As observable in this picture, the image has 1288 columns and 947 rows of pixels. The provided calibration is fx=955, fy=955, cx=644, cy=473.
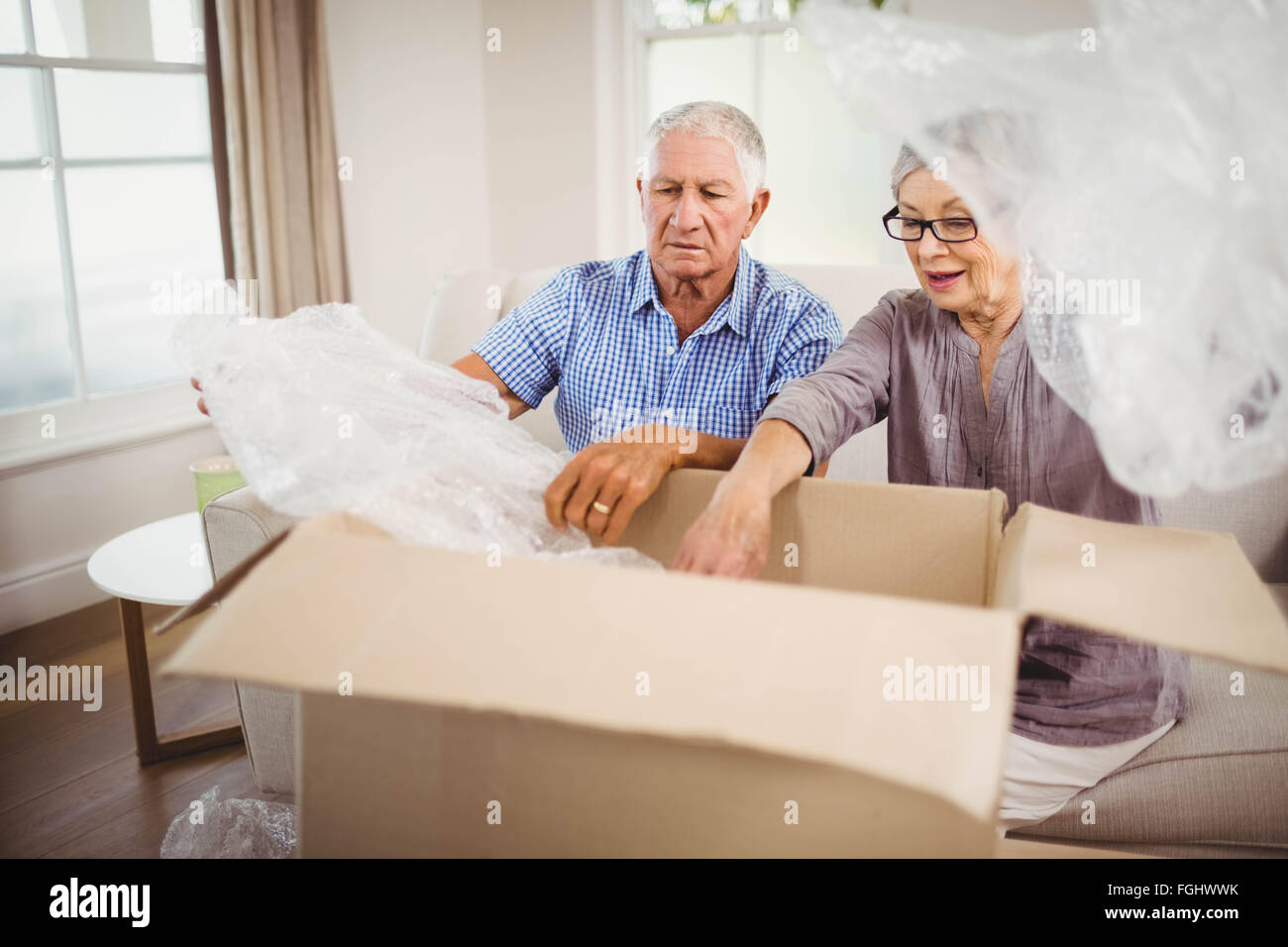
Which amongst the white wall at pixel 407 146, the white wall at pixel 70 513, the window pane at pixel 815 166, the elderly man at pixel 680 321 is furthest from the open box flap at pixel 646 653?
the white wall at pixel 407 146

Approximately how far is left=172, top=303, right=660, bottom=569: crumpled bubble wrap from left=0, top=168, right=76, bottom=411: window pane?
2.08 meters

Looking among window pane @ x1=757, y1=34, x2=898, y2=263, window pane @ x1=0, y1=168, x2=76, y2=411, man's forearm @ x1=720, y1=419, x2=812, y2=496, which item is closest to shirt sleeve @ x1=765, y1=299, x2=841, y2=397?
man's forearm @ x1=720, y1=419, x2=812, y2=496

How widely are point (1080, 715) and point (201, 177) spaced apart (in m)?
3.09

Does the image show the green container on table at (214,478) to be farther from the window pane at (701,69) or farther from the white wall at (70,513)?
the window pane at (701,69)

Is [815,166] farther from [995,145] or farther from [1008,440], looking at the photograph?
[995,145]

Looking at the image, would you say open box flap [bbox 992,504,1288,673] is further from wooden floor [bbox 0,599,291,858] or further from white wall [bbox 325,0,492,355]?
white wall [bbox 325,0,492,355]

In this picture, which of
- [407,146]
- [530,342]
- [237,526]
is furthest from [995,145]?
[407,146]

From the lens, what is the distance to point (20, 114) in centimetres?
261

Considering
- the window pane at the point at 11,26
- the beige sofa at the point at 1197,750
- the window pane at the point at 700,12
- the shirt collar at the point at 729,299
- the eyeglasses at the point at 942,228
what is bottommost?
the beige sofa at the point at 1197,750

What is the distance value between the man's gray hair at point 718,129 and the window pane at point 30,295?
6.49 ft

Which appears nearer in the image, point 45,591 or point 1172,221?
point 1172,221

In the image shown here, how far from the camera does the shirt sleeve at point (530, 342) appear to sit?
5.59ft

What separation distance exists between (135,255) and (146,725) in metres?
1.69
